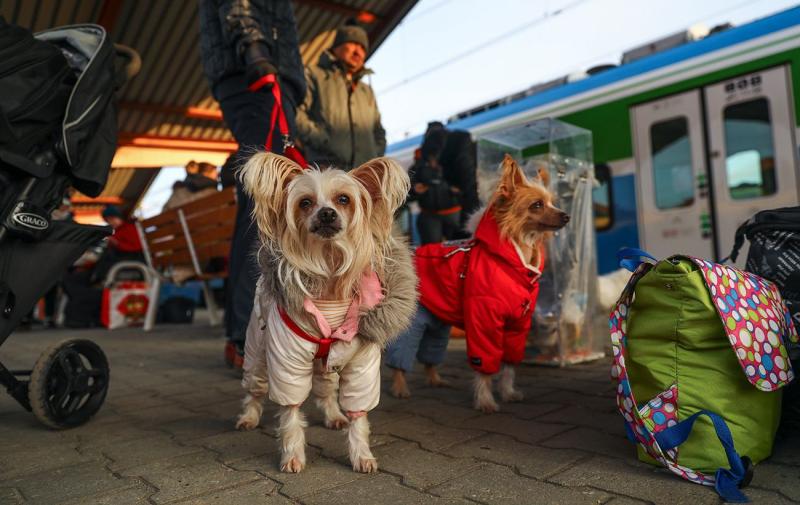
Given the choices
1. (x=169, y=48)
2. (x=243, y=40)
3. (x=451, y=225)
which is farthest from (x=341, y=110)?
(x=169, y=48)

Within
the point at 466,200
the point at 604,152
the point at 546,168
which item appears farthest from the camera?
the point at 604,152

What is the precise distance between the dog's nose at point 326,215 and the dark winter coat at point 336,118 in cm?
215

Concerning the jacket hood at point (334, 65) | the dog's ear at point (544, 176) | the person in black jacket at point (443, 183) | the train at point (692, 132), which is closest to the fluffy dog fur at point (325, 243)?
the dog's ear at point (544, 176)

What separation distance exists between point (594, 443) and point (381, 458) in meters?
0.84

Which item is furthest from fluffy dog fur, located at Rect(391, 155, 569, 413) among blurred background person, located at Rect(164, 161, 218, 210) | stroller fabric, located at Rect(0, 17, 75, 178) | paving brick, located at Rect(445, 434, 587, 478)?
blurred background person, located at Rect(164, 161, 218, 210)

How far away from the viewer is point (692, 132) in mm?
A: 5918

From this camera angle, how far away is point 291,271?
2115mm

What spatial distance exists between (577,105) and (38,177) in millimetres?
5967

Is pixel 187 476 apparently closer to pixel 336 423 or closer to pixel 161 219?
pixel 336 423

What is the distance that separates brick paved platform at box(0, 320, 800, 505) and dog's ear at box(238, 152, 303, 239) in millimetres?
901

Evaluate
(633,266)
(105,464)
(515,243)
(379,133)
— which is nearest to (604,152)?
(379,133)

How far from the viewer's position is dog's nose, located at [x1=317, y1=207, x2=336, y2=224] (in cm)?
204

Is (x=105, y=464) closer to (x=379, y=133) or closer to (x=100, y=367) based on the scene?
(x=100, y=367)

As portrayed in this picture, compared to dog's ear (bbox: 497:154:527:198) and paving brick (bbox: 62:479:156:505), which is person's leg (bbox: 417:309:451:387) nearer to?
dog's ear (bbox: 497:154:527:198)
